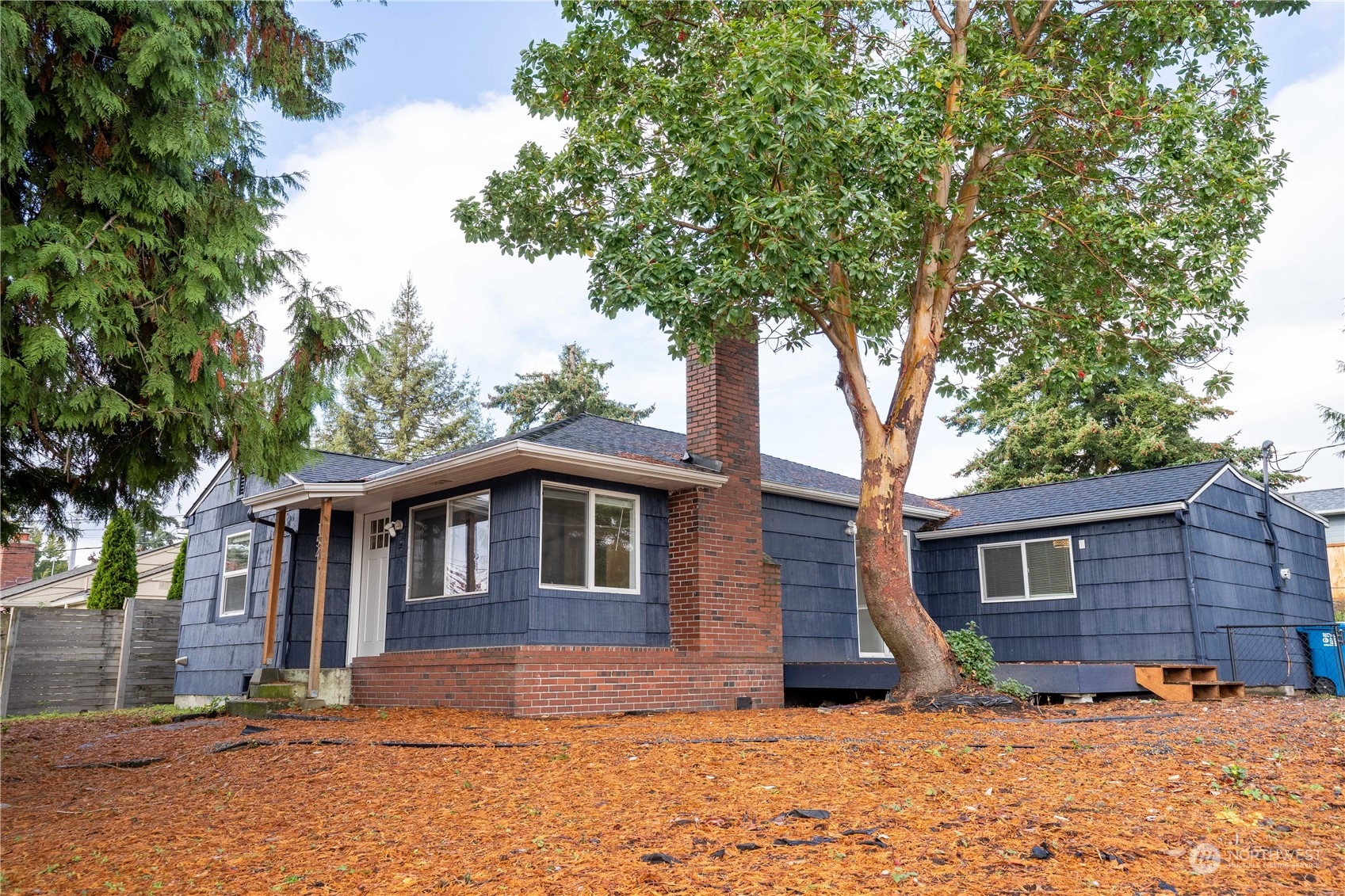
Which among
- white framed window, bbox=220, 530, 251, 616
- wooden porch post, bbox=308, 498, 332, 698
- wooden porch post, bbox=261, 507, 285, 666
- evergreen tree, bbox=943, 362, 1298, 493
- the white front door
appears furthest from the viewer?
evergreen tree, bbox=943, 362, 1298, 493

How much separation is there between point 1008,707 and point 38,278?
29.6ft

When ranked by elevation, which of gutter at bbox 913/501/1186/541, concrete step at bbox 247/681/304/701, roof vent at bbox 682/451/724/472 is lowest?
concrete step at bbox 247/681/304/701

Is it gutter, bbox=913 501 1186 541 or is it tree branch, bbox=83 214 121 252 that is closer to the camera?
tree branch, bbox=83 214 121 252

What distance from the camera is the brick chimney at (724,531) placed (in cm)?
1146

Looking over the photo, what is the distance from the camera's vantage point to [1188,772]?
5387 mm

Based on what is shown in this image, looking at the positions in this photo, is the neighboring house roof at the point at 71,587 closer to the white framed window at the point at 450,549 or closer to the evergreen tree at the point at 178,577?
the evergreen tree at the point at 178,577

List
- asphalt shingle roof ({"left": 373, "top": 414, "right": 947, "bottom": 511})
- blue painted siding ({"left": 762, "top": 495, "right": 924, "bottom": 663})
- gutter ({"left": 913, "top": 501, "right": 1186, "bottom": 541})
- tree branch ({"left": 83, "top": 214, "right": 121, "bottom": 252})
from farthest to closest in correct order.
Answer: gutter ({"left": 913, "top": 501, "right": 1186, "bottom": 541}) → blue painted siding ({"left": 762, "top": 495, "right": 924, "bottom": 663}) → asphalt shingle roof ({"left": 373, "top": 414, "right": 947, "bottom": 511}) → tree branch ({"left": 83, "top": 214, "right": 121, "bottom": 252})

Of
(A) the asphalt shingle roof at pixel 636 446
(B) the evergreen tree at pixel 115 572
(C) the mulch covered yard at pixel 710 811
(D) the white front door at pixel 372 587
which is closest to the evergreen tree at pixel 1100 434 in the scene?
(A) the asphalt shingle roof at pixel 636 446

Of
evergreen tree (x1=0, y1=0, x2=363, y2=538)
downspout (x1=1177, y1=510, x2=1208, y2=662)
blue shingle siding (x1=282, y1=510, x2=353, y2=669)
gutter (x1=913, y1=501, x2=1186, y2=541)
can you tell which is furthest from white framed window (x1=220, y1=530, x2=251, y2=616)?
downspout (x1=1177, y1=510, x2=1208, y2=662)

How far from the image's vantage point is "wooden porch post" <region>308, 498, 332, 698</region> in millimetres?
11773

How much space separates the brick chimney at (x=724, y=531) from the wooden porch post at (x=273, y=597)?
17.1ft

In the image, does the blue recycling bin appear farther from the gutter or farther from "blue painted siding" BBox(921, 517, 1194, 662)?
the gutter

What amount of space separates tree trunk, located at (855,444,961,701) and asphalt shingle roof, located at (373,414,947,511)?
2.38m

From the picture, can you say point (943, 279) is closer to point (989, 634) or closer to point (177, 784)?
point (989, 634)
